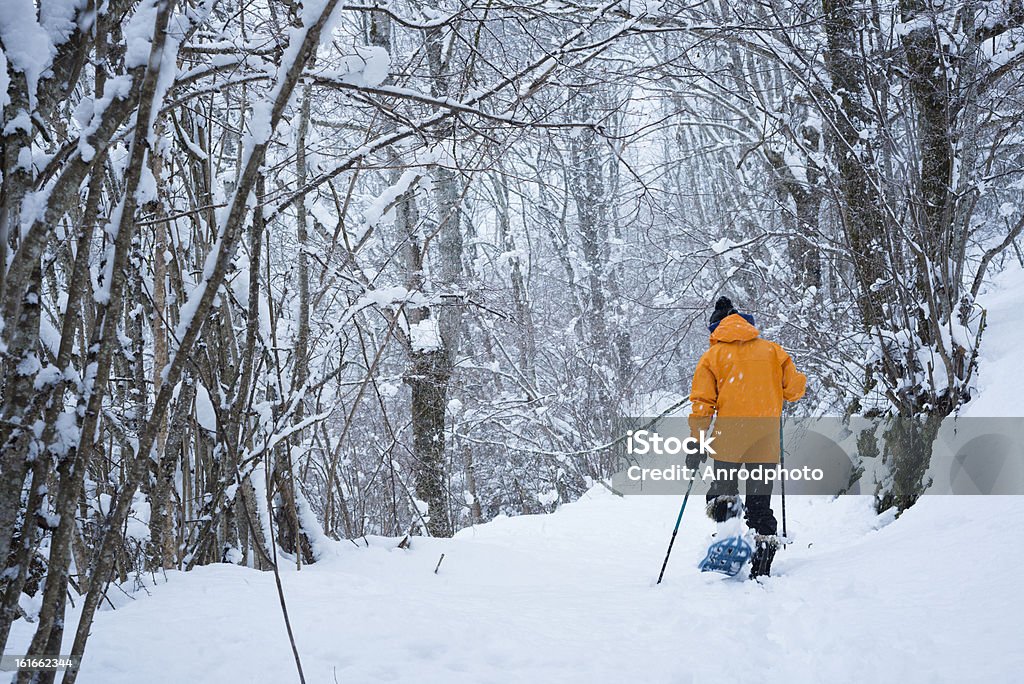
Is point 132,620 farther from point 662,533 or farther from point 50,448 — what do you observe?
point 662,533

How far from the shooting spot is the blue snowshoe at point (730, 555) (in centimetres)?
452

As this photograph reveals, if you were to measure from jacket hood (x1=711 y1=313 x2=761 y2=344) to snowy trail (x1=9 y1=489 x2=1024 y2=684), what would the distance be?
4.75ft

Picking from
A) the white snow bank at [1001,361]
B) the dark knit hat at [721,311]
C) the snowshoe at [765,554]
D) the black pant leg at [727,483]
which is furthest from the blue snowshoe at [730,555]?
the white snow bank at [1001,361]

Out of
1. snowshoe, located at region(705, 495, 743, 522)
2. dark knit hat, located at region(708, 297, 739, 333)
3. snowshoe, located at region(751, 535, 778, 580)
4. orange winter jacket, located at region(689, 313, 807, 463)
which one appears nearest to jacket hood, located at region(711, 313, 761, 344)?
orange winter jacket, located at region(689, 313, 807, 463)

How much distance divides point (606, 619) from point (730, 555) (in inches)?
61.8

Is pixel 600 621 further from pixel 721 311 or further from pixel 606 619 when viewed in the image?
pixel 721 311

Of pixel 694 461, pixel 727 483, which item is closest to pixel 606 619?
pixel 694 461

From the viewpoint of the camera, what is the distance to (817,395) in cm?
864

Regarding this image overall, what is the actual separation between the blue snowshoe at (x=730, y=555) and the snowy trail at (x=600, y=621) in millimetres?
100

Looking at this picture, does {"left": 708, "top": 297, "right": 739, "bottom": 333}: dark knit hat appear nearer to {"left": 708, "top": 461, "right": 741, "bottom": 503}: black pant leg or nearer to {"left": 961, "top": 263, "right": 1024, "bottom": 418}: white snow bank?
{"left": 708, "top": 461, "right": 741, "bottom": 503}: black pant leg

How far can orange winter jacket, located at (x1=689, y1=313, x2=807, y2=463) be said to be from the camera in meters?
4.73

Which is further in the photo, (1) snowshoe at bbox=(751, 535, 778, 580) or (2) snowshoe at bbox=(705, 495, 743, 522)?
(2) snowshoe at bbox=(705, 495, 743, 522)

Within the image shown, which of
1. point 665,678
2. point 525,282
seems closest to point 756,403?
point 665,678

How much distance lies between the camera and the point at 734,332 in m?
4.81
